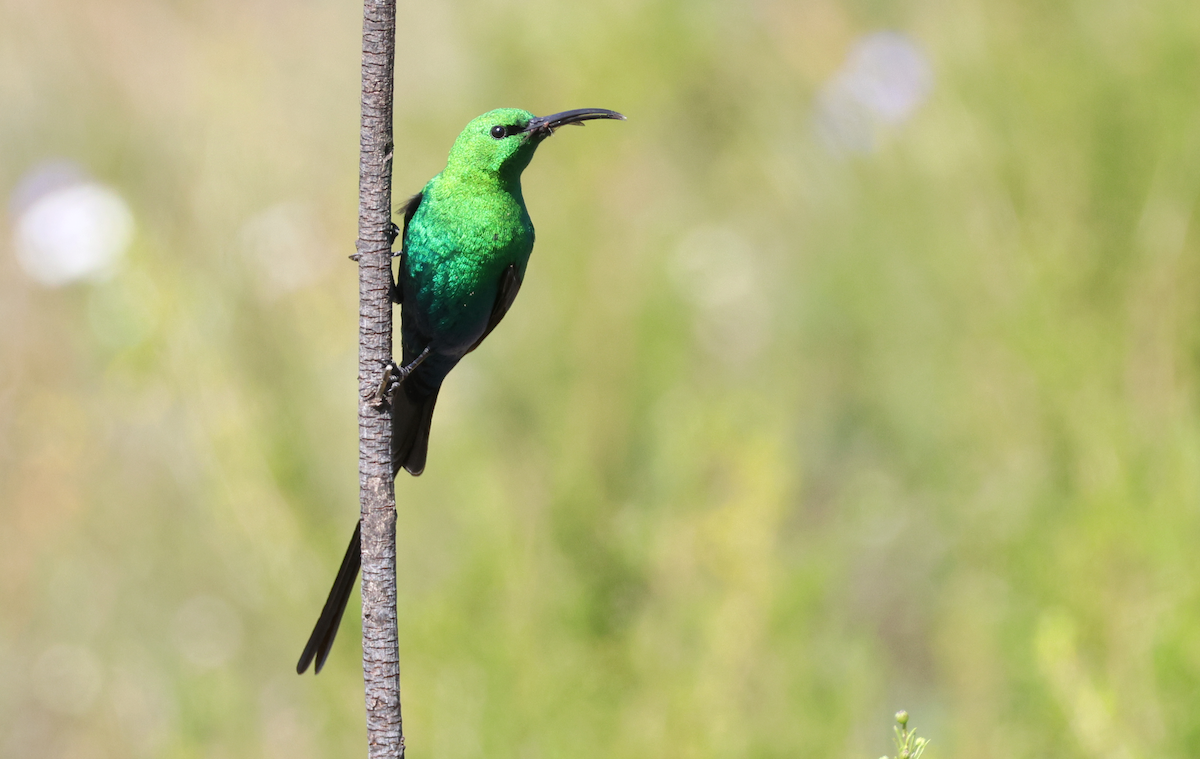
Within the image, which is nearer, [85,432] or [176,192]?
[176,192]

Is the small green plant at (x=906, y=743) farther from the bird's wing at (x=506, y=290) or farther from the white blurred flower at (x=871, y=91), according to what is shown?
the white blurred flower at (x=871, y=91)

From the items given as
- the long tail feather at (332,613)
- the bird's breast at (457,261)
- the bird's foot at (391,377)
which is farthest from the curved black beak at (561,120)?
the long tail feather at (332,613)

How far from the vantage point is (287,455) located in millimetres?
3512

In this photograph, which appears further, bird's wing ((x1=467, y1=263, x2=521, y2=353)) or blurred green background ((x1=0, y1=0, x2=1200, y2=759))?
blurred green background ((x1=0, y1=0, x2=1200, y2=759))

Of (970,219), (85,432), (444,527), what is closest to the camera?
(970,219)

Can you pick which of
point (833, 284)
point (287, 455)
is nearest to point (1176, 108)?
point (833, 284)

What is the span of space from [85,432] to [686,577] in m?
3.48

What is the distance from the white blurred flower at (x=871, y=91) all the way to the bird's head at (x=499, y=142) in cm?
240

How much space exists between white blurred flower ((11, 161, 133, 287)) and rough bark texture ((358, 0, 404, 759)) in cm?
255

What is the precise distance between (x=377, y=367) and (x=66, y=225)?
3.93 metres

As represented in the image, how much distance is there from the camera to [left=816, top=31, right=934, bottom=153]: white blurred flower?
4578 millimetres

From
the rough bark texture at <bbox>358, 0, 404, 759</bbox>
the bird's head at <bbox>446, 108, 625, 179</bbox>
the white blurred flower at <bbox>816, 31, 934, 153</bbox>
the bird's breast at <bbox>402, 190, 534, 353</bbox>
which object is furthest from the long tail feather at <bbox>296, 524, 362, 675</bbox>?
the white blurred flower at <bbox>816, 31, 934, 153</bbox>

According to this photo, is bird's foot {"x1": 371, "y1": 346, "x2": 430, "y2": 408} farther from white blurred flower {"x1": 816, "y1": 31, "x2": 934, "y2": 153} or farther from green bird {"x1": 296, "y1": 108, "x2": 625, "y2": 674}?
white blurred flower {"x1": 816, "y1": 31, "x2": 934, "y2": 153}

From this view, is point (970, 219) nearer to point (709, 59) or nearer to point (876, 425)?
point (876, 425)
